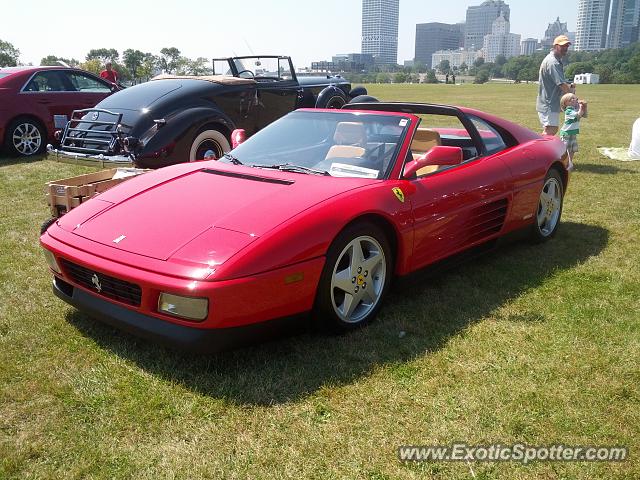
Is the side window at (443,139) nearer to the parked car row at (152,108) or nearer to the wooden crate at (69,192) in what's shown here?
the wooden crate at (69,192)

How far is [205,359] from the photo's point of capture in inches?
118

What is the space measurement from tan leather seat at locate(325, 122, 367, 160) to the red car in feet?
21.3

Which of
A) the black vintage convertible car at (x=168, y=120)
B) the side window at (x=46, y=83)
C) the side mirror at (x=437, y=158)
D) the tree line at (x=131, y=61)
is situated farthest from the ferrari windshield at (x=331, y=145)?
the tree line at (x=131, y=61)

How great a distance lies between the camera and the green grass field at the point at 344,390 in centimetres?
228

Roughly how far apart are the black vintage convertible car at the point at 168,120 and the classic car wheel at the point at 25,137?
78.2 inches

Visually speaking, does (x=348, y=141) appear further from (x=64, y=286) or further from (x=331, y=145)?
(x=64, y=286)

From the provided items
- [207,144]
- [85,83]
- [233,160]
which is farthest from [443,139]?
[85,83]

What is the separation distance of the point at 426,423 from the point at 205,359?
1.16 meters

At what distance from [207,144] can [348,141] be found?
13.0 feet

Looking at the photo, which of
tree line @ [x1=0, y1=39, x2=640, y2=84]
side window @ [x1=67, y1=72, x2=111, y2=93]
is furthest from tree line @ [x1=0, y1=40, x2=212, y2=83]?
side window @ [x1=67, y1=72, x2=111, y2=93]

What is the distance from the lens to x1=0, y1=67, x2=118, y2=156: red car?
9.06 m

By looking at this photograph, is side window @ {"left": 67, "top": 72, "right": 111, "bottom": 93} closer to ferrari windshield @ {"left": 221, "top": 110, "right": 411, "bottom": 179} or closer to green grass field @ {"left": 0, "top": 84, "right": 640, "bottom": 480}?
green grass field @ {"left": 0, "top": 84, "right": 640, "bottom": 480}

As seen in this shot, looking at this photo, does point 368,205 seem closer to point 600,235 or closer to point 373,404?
point 373,404

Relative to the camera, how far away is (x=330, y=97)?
34.8 ft
